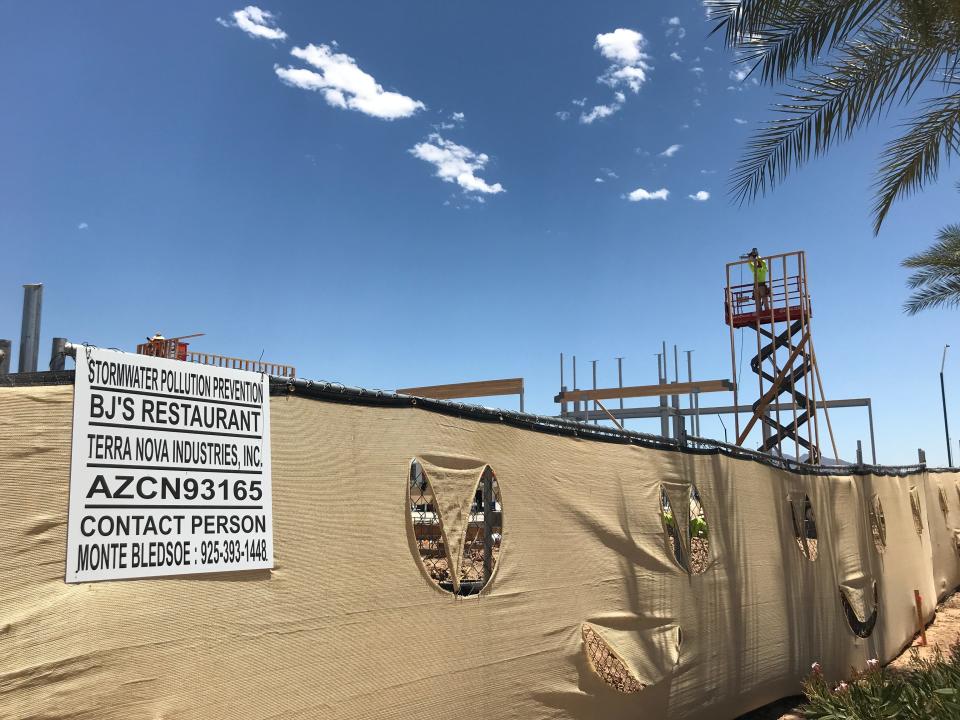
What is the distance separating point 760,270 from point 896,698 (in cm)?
1404

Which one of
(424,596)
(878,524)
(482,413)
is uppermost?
(482,413)

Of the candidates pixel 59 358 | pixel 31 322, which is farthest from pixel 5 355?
pixel 31 322

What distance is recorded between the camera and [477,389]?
1641cm

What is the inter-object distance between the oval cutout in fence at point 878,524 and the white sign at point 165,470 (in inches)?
365

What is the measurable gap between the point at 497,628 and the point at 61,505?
2.43 metres

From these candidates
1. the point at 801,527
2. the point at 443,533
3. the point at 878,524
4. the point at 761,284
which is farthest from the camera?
the point at 761,284

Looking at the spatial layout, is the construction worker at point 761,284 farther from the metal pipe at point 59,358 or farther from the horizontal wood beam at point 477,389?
the metal pipe at point 59,358

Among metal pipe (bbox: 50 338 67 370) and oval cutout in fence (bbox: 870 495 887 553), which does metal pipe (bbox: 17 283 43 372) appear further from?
oval cutout in fence (bbox: 870 495 887 553)

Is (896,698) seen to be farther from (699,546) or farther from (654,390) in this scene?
(654,390)

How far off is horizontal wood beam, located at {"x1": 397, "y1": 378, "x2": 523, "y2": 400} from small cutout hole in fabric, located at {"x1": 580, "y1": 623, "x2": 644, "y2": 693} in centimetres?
1010

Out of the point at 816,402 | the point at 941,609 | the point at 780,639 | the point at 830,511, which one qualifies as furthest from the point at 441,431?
the point at 816,402

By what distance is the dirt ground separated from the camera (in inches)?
269

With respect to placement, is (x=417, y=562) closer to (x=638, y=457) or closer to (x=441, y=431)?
(x=441, y=431)

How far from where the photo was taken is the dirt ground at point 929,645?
684cm
